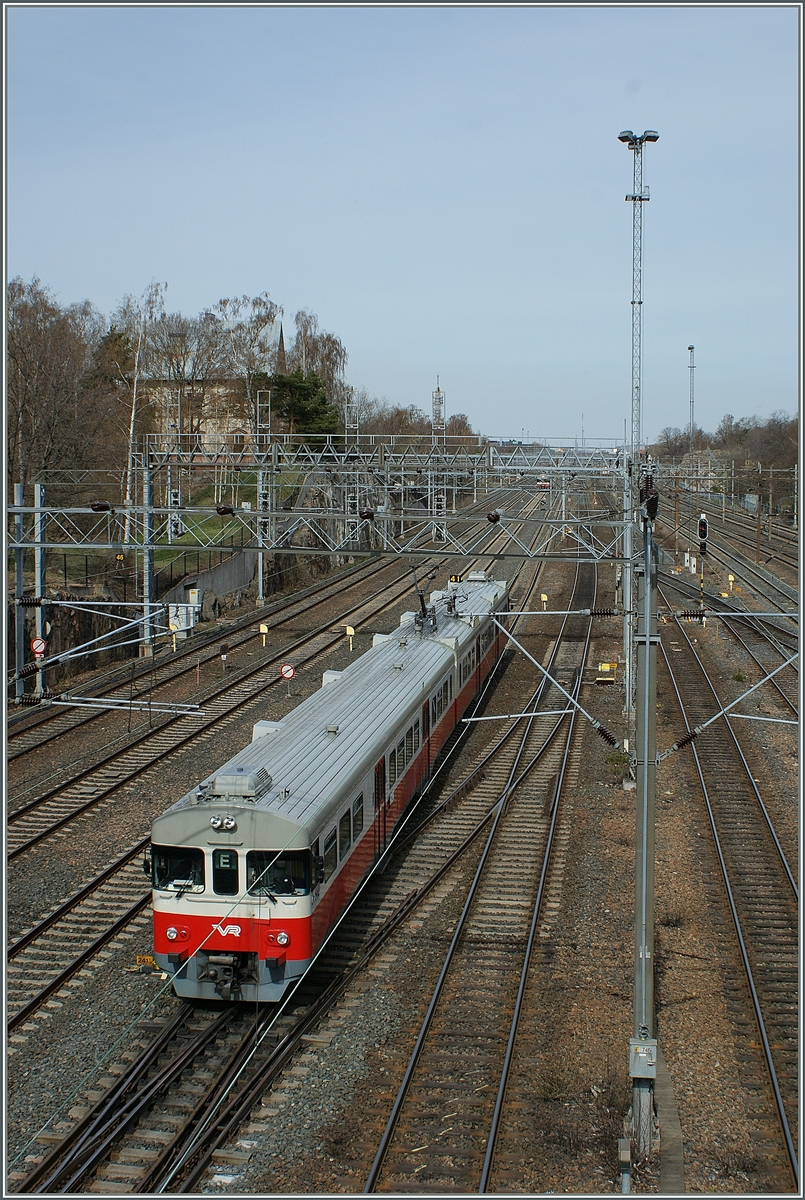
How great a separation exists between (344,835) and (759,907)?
5.24 m

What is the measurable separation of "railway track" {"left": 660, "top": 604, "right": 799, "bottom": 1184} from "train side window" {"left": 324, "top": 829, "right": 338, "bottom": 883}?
397 cm

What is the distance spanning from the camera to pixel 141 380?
1828 inches

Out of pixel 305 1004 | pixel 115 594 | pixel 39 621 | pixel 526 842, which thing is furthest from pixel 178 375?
pixel 305 1004

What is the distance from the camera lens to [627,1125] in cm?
747

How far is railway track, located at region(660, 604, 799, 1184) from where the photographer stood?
27.5 ft

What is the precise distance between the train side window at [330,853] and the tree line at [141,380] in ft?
52.0

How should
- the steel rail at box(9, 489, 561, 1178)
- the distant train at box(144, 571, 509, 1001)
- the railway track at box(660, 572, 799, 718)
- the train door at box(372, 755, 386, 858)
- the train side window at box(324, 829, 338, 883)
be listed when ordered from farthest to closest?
the railway track at box(660, 572, 799, 718) → the steel rail at box(9, 489, 561, 1178) → the train door at box(372, 755, 386, 858) → the train side window at box(324, 829, 338, 883) → the distant train at box(144, 571, 509, 1001)

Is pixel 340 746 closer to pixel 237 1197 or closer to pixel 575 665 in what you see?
pixel 237 1197

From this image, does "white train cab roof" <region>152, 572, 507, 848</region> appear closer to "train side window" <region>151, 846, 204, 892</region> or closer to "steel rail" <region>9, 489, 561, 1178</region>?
"train side window" <region>151, 846, 204, 892</region>

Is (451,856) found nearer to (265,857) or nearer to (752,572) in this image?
(265,857)

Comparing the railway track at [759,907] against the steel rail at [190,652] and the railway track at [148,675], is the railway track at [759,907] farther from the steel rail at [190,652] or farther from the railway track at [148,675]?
the railway track at [148,675]

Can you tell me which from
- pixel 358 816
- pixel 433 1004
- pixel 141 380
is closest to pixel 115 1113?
pixel 433 1004

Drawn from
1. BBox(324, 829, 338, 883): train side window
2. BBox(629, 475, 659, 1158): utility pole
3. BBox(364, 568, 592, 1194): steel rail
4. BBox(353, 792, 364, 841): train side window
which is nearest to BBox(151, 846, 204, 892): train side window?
BBox(324, 829, 338, 883): train side window

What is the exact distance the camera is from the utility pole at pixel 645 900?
7.31 metres
